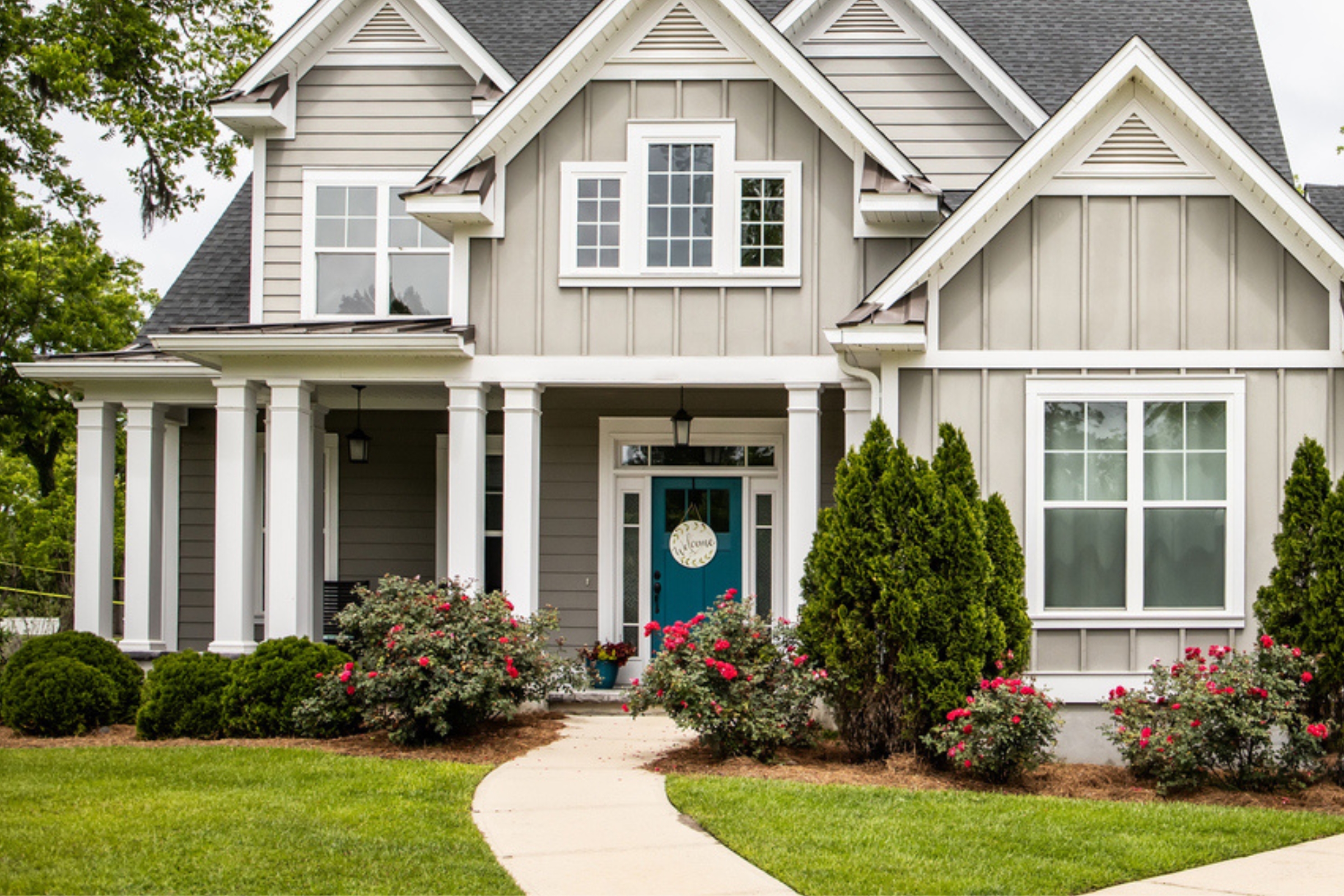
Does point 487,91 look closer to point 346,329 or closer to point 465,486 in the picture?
point 346,329

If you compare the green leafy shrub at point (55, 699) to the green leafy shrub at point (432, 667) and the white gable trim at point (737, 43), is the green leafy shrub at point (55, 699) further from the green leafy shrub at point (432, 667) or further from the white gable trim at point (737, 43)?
the white gable trim at point (737, 43)

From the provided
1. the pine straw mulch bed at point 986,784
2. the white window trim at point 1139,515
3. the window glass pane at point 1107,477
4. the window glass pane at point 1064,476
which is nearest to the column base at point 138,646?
the pine straw mulch bed at point 986,784

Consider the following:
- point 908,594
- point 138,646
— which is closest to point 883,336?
point 908,594

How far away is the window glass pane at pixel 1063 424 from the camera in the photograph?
10461 mm

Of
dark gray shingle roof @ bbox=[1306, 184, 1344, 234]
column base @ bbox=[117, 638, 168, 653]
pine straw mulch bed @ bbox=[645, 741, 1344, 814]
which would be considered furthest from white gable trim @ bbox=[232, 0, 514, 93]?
dark gray shingle roof @ bbox=[1306, 184, 1344, 234]

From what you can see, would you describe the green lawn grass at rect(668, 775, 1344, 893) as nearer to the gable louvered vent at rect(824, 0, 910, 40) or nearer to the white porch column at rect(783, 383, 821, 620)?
the white porch column at rect(783, 383, 821, 620)

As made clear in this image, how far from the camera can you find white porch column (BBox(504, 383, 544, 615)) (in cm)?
1198

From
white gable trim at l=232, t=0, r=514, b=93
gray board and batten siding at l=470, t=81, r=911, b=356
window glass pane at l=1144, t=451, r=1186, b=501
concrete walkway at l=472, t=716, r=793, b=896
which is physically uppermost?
white gable trim at l=232, t=0, r=514, b=93

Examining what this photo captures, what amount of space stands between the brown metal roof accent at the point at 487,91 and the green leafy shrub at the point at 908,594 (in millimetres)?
6097

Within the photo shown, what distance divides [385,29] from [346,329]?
3743 millimetres

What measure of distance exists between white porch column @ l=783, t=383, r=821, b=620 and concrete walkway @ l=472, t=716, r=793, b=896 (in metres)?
2.41

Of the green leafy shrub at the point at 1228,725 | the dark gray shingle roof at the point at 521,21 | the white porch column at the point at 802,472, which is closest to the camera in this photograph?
the green leafy shrub at the point at 1228,725

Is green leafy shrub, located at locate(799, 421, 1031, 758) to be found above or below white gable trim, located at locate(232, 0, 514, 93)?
below

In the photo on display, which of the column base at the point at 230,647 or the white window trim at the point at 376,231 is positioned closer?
the column base at the point at 230,647
